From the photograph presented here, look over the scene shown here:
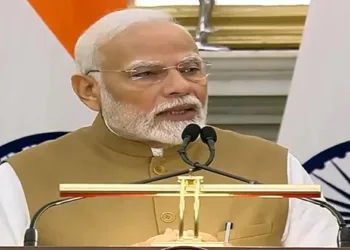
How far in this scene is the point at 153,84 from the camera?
2.35 meters

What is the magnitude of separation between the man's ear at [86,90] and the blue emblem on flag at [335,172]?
0.62 m

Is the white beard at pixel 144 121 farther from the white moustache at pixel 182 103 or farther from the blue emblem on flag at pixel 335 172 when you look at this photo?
the blue emblem on flag at pixel 335 172

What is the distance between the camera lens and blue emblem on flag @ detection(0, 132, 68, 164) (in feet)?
9.21

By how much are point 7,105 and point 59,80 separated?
169 mm

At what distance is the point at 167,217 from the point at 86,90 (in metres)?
0.45

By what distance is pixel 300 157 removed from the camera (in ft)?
8.93

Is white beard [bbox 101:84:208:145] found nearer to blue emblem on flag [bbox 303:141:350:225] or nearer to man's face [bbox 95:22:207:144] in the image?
man's face [bbox 95:22:207:144]

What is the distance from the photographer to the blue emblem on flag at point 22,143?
2807 millimetres

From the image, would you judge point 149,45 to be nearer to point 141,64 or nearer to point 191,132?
point 141,64

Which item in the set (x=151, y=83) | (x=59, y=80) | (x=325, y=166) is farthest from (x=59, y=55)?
(x=325, y=166)

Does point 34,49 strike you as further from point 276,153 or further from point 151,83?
point 276,153

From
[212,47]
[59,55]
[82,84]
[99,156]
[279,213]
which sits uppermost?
[212,47]

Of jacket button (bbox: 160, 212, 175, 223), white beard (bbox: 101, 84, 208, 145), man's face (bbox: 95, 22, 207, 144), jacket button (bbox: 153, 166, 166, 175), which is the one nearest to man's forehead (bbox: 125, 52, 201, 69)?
man's face (bbox: 95, 22, 207, 144)

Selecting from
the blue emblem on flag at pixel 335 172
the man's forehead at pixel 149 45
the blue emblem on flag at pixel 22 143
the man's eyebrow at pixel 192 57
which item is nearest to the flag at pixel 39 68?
the blue emblem on flag at pixel 22 143
